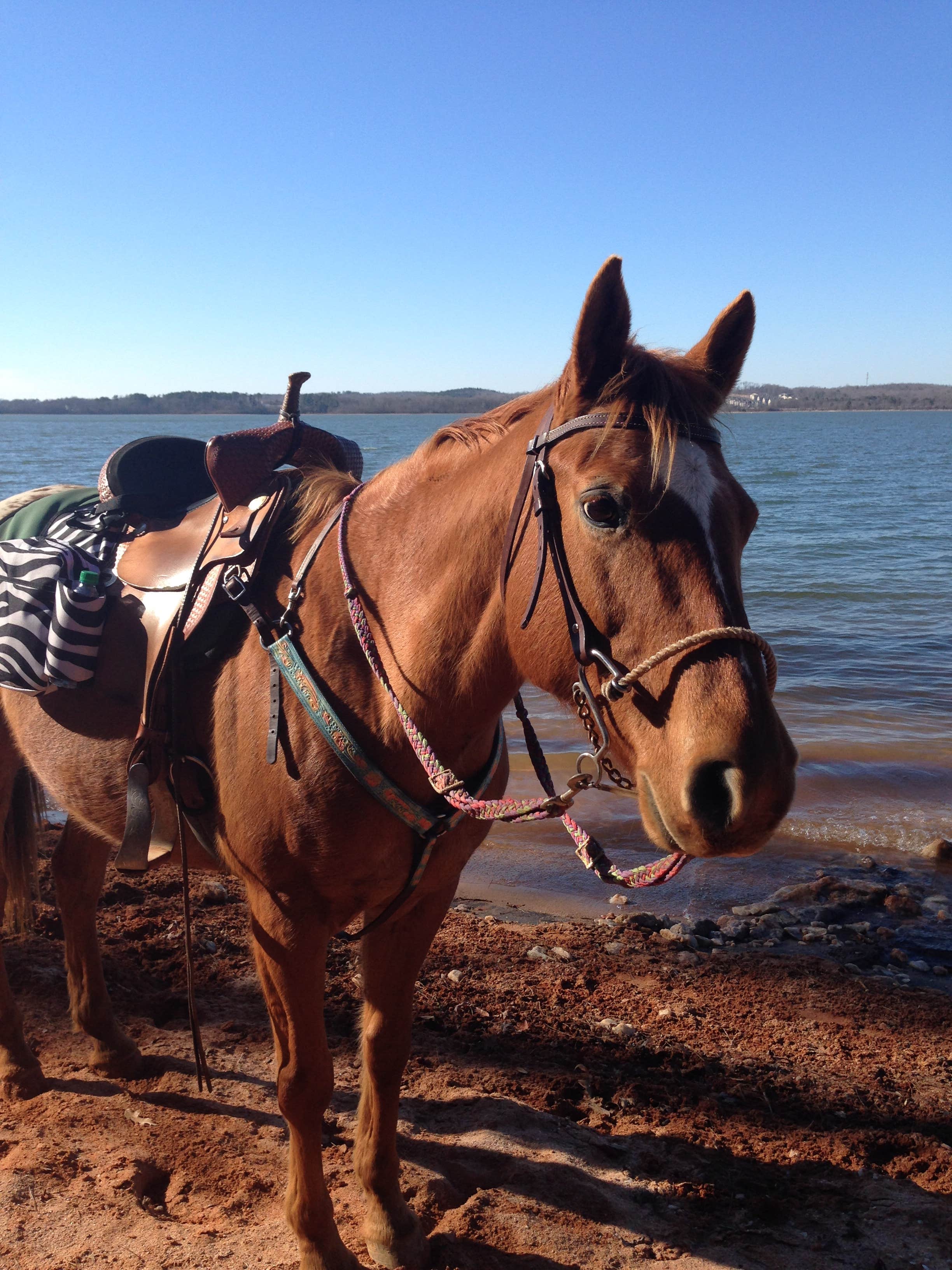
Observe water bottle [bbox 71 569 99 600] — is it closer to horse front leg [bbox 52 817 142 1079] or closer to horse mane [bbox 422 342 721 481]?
horse front leg [bbox 52 817 142 1079]

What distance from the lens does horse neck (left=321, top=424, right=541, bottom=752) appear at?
2102 mm

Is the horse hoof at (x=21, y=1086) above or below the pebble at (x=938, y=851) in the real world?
below

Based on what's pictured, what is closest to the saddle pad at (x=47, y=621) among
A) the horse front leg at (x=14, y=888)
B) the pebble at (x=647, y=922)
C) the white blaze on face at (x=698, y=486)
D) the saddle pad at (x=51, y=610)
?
the saddle pad at (x=51, y=610)

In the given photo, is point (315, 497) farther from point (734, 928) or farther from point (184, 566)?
point (734, 928)

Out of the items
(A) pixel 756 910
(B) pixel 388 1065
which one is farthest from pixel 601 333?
(A) pixel 756 910

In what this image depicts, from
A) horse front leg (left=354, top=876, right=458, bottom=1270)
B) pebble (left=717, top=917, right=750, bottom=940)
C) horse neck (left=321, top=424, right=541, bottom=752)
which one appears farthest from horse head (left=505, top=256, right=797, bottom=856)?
pebble (left=717, top=917, right=750, bottom=940)

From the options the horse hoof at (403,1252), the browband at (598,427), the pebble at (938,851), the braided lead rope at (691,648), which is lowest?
the horse hoof at (403,1252)

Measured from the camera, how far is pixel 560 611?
72.2 inches

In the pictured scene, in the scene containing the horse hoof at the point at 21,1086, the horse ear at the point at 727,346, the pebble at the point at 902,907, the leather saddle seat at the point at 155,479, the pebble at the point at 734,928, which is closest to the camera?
the horse ear at the point at 727,346

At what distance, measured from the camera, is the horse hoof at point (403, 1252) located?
2.64 metres

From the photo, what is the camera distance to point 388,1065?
9.35 feet

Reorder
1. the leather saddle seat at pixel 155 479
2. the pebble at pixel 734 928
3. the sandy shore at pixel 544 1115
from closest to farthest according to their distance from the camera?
the sandy shore at pixel 544 1115 < the leather saddle seat at pixel 155 479 < the pebble at pixel 734 928

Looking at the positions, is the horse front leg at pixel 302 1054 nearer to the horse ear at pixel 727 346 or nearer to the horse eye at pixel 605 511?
the horse eye at pixel 605 511

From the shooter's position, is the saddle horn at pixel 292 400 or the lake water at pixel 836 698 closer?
the saddle horn at pixel 292 400
